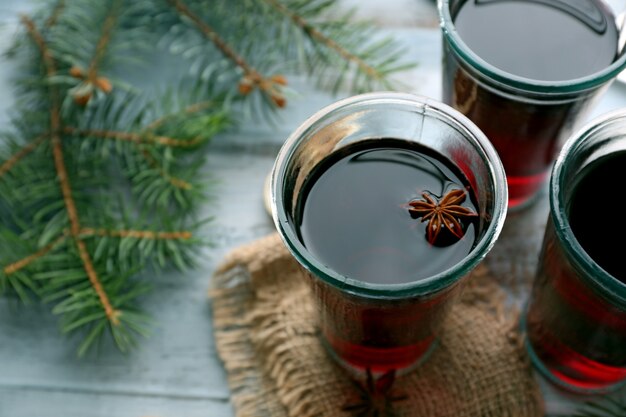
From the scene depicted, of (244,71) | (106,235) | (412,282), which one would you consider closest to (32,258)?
(106,235)

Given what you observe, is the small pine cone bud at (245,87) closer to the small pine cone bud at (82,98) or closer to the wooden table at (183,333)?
the wooden table at (183,333)

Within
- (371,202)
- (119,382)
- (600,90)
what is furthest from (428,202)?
(119,382)

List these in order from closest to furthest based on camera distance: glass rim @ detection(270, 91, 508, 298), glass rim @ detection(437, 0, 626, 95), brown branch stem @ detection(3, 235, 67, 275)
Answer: glass rim @ detection(270, 91, 508, 298) → glass rim @ detection(437, 0, 626, 95) → brown branch stem @ detection(3, 235, 67, 275)

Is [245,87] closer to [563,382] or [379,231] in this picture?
[379,231]

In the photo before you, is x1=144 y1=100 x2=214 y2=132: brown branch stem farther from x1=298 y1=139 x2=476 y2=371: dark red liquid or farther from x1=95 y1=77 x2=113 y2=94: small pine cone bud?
x1=298 y1=139 x2=476 y2=371: dark red liquid

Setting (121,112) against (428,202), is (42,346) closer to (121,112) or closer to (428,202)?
(121,112)

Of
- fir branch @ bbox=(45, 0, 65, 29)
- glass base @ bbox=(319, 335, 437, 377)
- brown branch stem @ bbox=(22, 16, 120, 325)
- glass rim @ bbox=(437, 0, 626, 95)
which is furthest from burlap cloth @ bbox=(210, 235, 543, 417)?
fir branch @ bbox=(45, 0, 65, 29)

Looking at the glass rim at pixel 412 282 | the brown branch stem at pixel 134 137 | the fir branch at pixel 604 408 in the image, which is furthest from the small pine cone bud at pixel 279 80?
the fir branch at pixel 604 408
